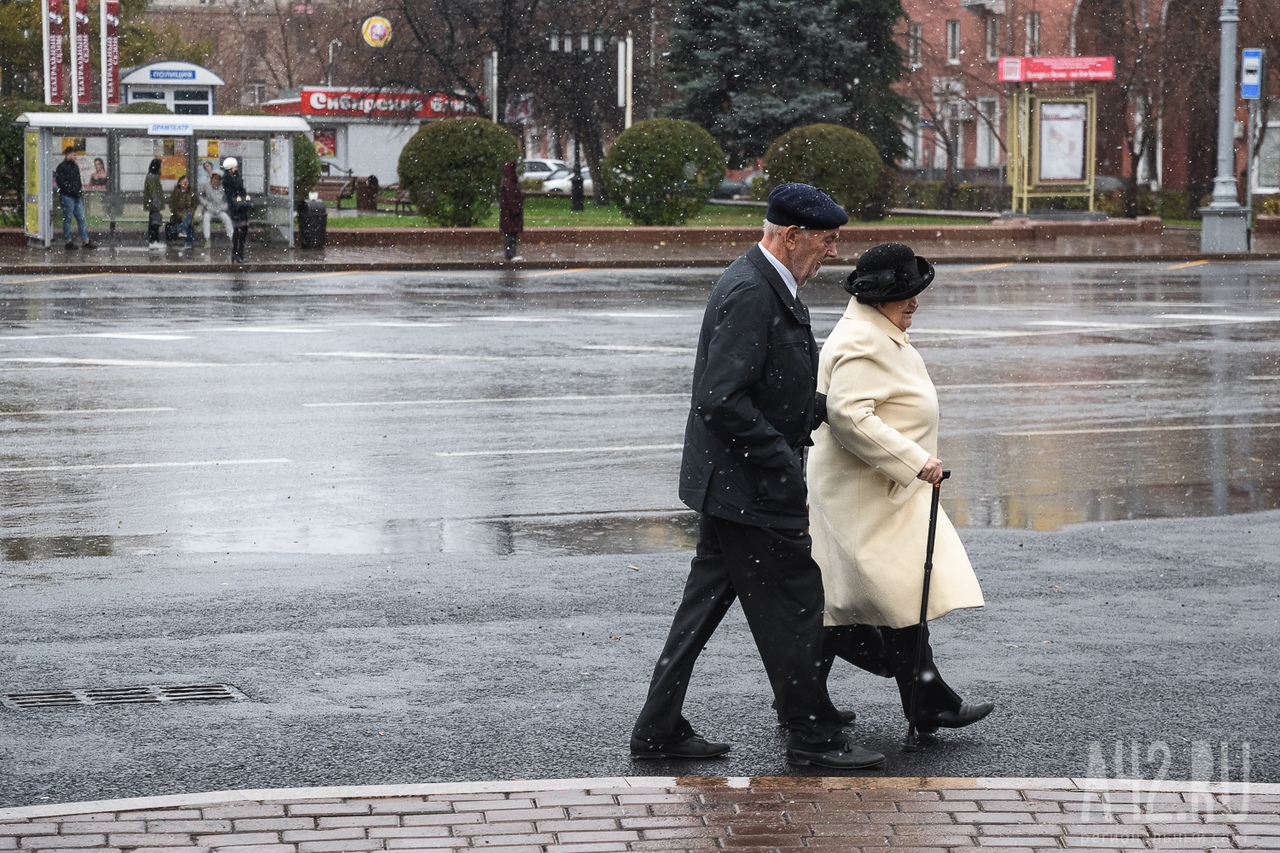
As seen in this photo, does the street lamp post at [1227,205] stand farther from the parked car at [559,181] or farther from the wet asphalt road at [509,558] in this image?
the parked car at [559,181]

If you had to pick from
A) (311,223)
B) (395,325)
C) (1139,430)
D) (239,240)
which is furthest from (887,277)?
(311,223)

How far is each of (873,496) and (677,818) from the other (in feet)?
4.25

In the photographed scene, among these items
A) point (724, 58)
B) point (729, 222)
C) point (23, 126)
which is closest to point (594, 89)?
point (724, 58)

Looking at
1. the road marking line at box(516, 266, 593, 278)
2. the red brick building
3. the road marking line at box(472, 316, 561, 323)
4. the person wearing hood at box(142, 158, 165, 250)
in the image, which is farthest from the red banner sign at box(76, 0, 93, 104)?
the red brick building

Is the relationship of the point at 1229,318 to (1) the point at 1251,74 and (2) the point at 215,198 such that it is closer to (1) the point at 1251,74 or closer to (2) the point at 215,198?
(1) the point at 1251,74

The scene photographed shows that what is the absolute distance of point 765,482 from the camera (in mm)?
5352

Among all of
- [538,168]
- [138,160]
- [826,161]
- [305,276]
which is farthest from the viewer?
[538,168]

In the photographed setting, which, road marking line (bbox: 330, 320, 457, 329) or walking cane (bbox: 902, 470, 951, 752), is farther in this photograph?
road marking line (bbox: 330, 320, 457, 329)

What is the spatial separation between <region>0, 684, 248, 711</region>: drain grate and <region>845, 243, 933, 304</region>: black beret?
102 inches

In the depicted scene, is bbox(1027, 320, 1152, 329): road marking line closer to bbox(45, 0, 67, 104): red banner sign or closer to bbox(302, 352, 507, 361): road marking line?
bbox(302, 352, 507, 361): road marking line

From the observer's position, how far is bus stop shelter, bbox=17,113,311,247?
1282 inches

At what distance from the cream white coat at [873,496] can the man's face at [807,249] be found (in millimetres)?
327

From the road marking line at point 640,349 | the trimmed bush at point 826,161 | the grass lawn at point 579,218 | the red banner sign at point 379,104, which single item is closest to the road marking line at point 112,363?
the road marking line at point 640,349

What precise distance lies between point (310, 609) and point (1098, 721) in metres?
3.34
